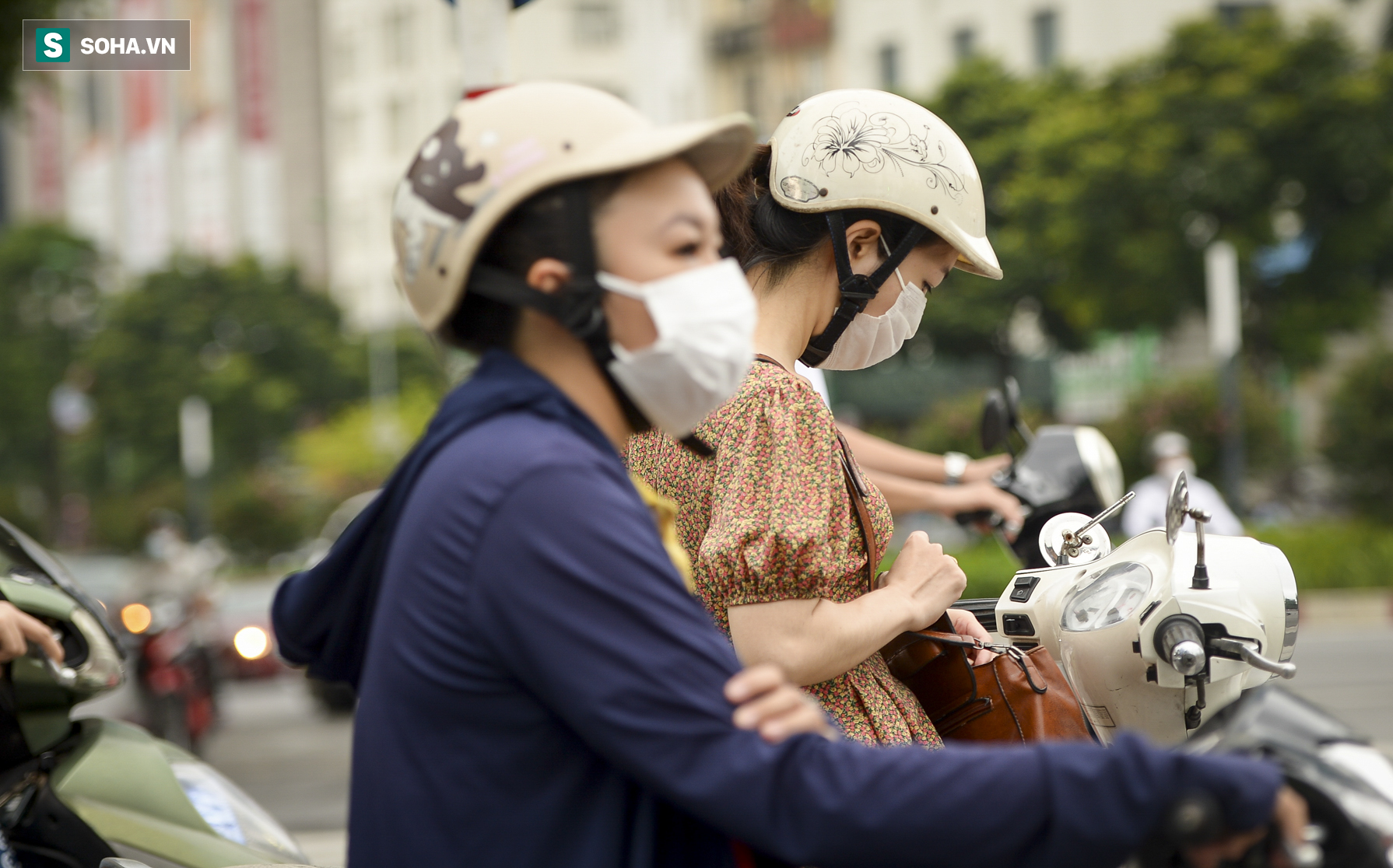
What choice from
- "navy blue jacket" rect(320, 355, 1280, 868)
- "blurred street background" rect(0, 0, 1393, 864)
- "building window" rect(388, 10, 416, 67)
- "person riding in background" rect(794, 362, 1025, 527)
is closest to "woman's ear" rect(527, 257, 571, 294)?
"navy blue jacket" rect(320, 355, 1280, 868)

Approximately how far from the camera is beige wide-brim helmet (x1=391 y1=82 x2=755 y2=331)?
4.93 ft

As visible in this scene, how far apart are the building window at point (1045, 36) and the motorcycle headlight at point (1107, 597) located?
41.9 metres

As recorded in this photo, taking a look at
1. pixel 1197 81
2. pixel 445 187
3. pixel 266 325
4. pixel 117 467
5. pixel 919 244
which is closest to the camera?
pixel 445 187

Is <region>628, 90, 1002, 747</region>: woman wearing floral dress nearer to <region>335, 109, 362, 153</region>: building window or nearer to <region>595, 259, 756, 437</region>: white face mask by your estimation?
<region>595, 259, 756, 437</region>: white face mask

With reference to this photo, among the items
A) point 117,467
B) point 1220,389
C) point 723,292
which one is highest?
point 723,292

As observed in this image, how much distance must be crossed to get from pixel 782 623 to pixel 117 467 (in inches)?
2102

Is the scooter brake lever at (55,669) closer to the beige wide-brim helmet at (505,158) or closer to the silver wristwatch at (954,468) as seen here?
the beige wide-brim helmet at (505,158)

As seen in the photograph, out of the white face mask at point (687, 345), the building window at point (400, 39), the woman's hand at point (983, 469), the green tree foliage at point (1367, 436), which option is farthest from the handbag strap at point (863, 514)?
the building window at point (400, 39)

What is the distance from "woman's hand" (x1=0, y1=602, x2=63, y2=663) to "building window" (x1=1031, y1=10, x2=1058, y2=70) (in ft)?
137

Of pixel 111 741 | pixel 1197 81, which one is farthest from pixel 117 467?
pixel 111 741

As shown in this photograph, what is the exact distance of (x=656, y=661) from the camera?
4.52ft

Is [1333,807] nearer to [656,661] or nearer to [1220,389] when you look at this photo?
[656,661]

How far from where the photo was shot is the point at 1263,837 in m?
1.39

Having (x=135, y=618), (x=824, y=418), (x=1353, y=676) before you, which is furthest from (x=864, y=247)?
(x=1353, y=676)
